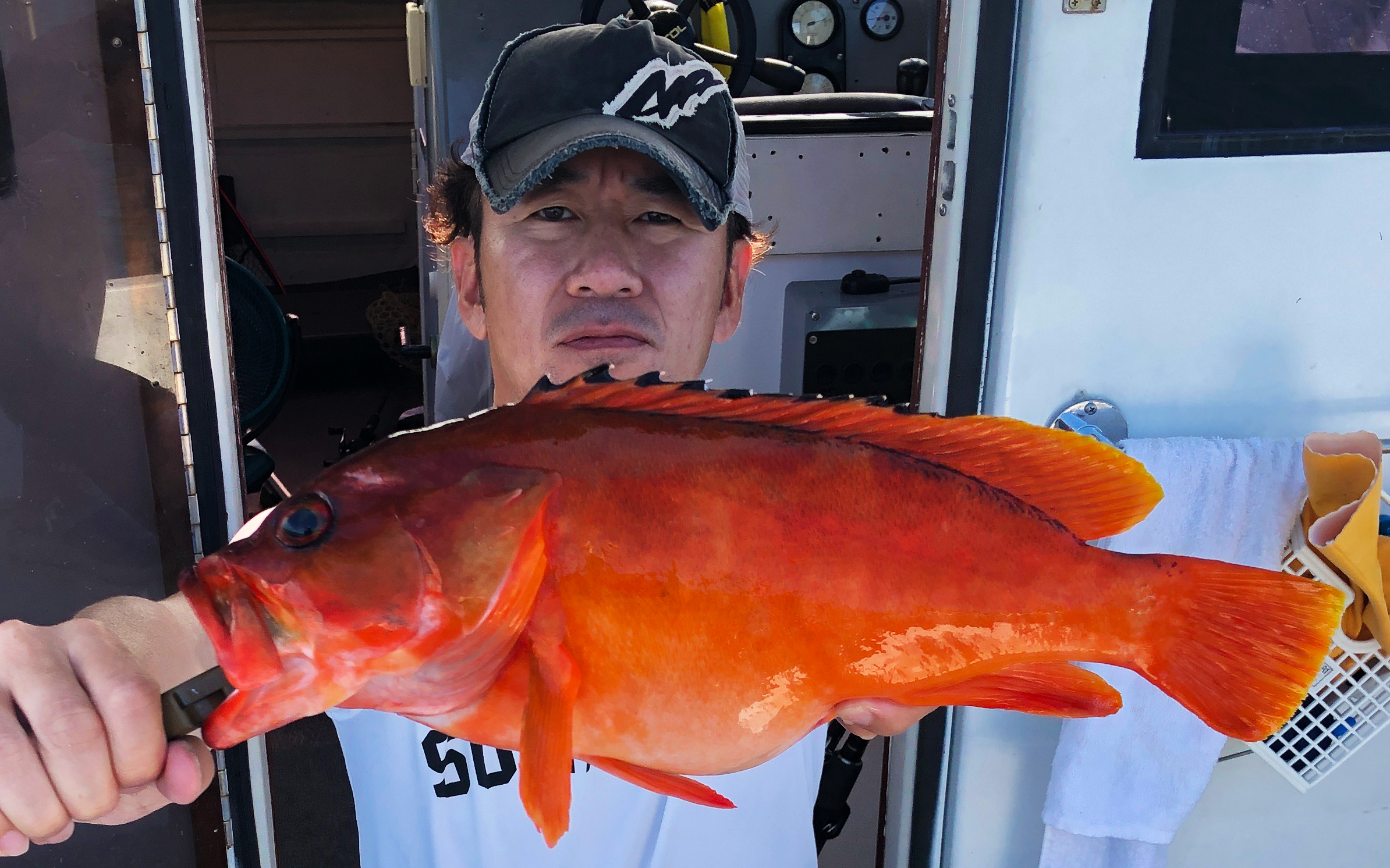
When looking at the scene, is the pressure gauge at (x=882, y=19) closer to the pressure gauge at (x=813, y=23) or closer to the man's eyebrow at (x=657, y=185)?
the pressure gauge at (x=813, y=23)

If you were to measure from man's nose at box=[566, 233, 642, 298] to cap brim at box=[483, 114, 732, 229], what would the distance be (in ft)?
0.48

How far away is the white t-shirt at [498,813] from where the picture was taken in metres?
1.75

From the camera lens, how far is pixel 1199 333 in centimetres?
175

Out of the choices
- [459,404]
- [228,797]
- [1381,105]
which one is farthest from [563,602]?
[459,404]

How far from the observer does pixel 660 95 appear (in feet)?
5.37

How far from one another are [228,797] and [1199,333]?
1998mm

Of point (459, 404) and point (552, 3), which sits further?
point (552, 3)

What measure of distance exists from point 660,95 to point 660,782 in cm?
116

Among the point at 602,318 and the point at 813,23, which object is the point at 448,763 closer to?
the point at 602,318

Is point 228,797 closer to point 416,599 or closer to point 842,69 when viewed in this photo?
point 416,599

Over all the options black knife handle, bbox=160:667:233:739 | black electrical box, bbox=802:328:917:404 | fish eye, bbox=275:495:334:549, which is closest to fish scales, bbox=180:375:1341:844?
fish eye, bbox=275:495:334:549

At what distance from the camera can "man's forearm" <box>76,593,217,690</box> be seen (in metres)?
1.15

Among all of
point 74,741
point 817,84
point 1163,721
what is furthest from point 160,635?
point 817,84

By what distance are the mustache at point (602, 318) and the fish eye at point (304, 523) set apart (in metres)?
0.81
